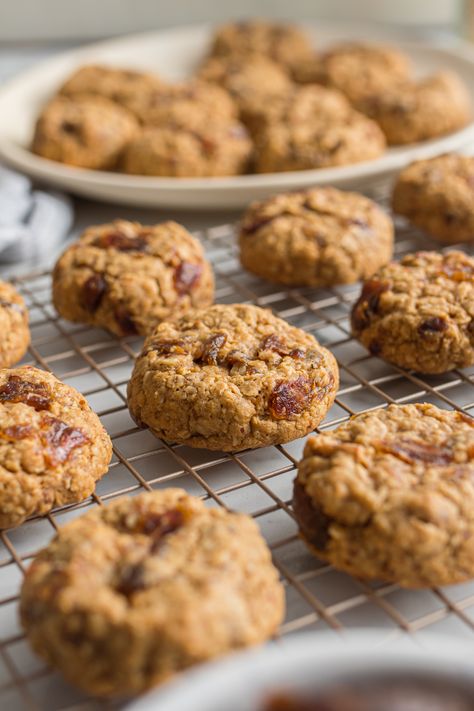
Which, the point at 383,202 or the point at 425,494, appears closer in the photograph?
the point at 425,494

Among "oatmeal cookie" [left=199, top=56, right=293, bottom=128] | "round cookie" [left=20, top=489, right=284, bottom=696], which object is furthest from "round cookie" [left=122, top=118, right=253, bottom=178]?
"round cookie" [left=20, top=489, right=284, bottom=696]

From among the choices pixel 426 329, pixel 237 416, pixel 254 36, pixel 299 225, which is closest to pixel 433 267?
pixel 426 329

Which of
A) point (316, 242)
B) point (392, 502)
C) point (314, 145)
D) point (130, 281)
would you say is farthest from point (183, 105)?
point (392, 502)

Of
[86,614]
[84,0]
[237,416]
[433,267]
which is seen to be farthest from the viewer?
[84,0]

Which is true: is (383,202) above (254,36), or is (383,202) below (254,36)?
below

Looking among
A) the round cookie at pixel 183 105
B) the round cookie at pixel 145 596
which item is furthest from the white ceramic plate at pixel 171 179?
the round cookie at pixel 145 596

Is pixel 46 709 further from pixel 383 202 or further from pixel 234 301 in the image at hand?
pixel 383 202
